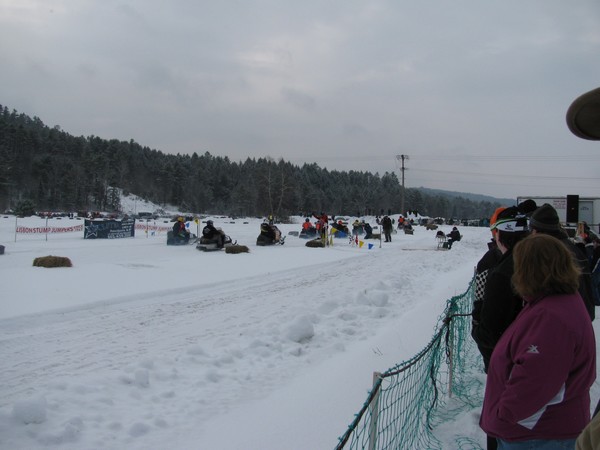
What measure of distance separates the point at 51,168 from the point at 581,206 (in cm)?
9475

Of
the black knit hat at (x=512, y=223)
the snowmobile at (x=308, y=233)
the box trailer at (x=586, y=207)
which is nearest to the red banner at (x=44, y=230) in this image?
the snowmobile at (x=308, y=233)

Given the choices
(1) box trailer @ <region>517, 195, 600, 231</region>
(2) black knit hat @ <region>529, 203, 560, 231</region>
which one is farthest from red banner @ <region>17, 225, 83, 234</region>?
(2) black knit hat @ <region>529, 203, 560, 231</region>

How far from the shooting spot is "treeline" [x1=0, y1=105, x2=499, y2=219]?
83.0 meters

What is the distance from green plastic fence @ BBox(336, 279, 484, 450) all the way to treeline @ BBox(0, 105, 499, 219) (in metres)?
59.6

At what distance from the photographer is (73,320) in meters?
7.68

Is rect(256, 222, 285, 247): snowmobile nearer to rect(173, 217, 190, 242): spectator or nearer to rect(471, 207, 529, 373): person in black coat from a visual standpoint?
rect(173, 217, 190, 242): spectator

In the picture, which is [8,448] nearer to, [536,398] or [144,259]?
[536,398]

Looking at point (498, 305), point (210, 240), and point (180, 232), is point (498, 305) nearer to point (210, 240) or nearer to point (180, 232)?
point (210, 240)

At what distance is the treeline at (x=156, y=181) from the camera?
83.0m

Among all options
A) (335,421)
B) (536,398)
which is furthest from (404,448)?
(536,398)

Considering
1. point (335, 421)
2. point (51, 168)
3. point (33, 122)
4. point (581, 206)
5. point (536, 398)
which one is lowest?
point (335, 421)

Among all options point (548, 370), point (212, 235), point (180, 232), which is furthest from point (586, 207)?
point (548, 370)

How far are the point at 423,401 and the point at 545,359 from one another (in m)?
2.38

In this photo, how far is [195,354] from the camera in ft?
19.5
